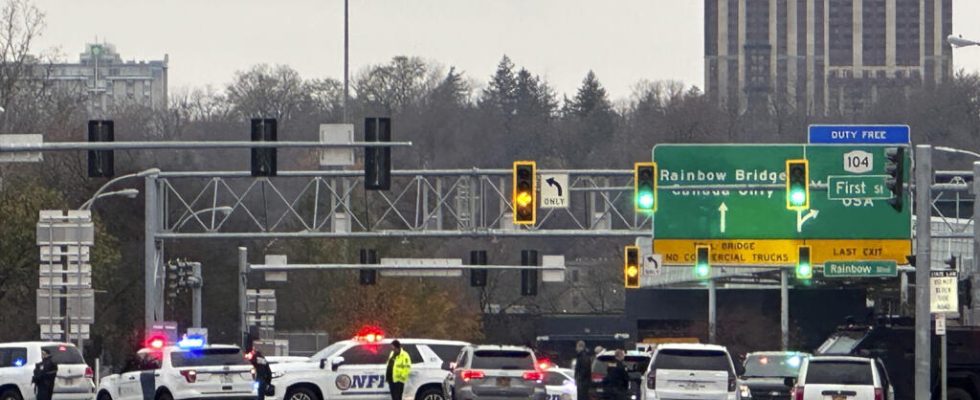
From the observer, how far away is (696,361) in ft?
129

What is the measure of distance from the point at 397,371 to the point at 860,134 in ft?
52.8

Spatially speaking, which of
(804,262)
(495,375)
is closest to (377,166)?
(495,375)

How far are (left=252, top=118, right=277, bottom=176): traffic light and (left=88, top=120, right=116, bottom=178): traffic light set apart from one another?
8.04 feet

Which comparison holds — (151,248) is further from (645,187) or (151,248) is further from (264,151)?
(264,151)

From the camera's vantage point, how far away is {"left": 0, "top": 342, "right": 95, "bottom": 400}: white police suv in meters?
46.9

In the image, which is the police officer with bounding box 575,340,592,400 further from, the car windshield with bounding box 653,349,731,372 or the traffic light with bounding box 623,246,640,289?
the traffic light with bounding box 623,246,640,289

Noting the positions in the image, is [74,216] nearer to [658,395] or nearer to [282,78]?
[658,395]

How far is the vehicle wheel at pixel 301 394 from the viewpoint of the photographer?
42875 mm

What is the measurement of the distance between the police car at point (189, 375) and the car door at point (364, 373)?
91.7 inches

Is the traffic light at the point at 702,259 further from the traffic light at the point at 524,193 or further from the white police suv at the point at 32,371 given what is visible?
the white police suv at the point at 32,371

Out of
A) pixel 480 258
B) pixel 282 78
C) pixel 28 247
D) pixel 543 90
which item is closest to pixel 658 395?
pixel 28 247

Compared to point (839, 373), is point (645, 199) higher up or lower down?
higher up

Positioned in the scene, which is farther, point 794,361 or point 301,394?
point 794,361

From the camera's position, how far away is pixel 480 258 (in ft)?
254
